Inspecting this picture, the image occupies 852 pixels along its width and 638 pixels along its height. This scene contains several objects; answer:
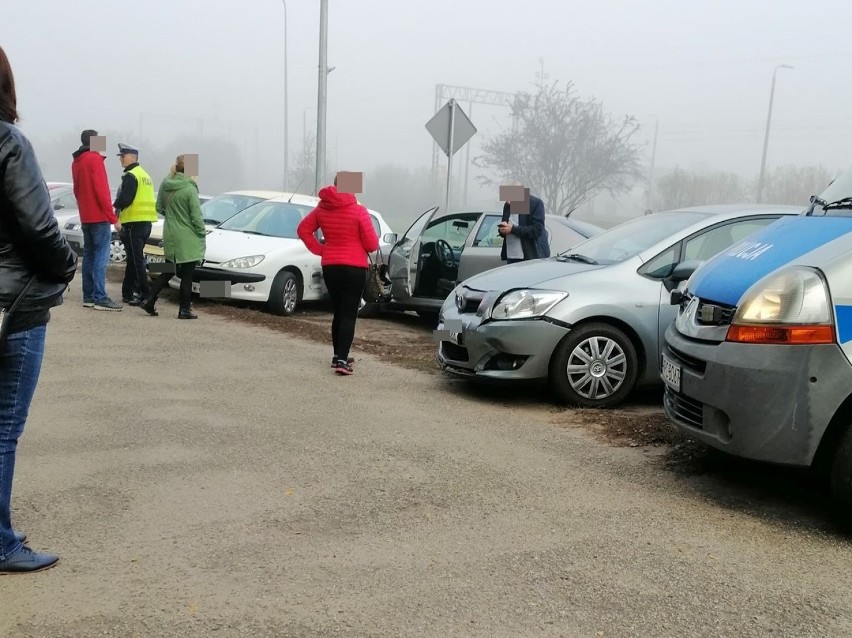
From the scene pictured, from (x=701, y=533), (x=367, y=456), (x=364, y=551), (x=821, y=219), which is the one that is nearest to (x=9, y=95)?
(x=364, y=551)

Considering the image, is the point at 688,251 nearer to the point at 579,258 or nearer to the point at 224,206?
the point at 579,258

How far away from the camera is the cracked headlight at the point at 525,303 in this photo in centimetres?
667

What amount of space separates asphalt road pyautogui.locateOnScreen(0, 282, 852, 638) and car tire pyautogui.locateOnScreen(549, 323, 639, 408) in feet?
0.99

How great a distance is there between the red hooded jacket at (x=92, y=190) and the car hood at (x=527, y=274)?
513 centimetres

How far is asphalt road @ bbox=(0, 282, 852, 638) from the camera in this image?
3.27m

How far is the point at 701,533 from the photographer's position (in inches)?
165

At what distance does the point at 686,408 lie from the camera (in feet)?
15.8

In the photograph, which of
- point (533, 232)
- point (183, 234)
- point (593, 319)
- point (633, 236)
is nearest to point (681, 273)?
point (593, 319)

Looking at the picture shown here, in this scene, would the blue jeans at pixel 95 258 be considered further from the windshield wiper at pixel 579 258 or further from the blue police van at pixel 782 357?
the blue police van at pixel 782 357

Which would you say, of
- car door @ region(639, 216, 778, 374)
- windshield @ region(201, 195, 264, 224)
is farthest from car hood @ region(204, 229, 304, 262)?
car door @ region(639, 216, 778, 374)

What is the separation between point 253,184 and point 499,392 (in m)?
73.4

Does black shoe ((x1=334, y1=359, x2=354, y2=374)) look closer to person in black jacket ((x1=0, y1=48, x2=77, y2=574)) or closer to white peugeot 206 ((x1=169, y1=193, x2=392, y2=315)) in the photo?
white peugeot 206 ((x1=169, y1=193, x2=392, y2=315))

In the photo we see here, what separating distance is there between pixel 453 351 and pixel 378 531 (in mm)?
3282

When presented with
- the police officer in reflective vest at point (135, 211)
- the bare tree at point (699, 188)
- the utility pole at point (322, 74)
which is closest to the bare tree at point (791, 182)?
the bare tree at point (699, 188)
